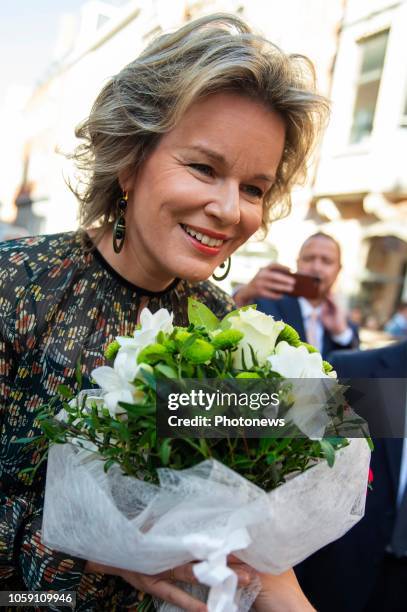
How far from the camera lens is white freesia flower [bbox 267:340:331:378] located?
2.67 feet

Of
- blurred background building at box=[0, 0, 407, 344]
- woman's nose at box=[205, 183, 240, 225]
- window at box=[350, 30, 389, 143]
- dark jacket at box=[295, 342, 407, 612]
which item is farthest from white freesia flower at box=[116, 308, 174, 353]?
window at box=[350, 30, 389, 143]

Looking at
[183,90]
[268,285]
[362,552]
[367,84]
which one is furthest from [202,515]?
[367,84]

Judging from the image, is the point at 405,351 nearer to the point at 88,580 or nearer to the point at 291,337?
the point at 291,337

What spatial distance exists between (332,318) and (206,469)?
2783 millimetres

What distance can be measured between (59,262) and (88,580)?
30.6 inches

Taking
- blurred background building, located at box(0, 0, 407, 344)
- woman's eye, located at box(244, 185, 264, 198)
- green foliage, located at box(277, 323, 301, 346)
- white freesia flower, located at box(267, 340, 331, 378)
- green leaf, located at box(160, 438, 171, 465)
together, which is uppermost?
blurred background building, located at box(0, 0, 407, 344)

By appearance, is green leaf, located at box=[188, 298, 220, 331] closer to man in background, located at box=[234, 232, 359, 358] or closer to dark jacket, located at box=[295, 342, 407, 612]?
dark jacket, located at box=[295, 342, 407, 612]

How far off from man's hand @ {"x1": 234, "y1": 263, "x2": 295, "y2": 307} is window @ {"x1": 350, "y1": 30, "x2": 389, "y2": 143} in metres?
7.43

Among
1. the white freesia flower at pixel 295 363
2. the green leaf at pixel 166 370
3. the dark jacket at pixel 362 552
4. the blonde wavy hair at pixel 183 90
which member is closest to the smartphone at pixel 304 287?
the dark jacket at pixel 362 552

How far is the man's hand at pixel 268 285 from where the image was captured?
2.80 metres

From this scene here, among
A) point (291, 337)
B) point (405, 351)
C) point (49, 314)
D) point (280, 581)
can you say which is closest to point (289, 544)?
point (280, 581)

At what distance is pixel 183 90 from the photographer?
3.90ft

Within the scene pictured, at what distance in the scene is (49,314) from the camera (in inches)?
50.2

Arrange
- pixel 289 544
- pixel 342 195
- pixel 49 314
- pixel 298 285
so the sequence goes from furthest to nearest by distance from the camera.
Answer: pixel 342 195, pixel 298 285, pixel 49 314, pixel 289 544
